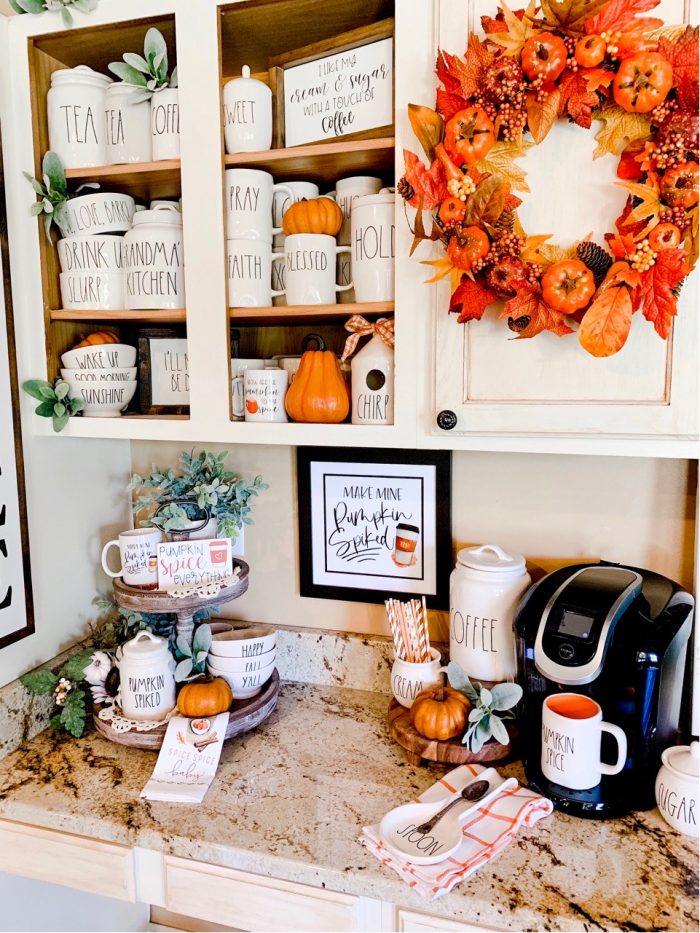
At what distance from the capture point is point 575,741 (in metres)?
1.04

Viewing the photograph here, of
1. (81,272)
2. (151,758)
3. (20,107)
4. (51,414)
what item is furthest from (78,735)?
(20,107)

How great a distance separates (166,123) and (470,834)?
1323mm

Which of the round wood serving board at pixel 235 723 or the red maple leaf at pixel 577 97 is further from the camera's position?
the round wood serving board at pixel 235 723

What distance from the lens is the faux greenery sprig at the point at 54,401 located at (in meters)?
1.30

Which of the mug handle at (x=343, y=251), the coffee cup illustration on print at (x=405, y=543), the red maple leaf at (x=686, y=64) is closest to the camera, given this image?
the red maple leaf at (x=686, y=64)

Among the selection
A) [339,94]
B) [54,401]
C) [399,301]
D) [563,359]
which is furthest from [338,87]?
[54,401]

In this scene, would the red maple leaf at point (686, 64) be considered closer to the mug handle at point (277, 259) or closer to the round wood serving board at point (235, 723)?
the mug handle at point (277, 259)

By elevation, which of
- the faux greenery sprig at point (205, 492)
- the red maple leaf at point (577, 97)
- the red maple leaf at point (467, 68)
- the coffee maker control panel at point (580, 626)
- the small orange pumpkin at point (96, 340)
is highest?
the red maple leaf at point (467, 68)

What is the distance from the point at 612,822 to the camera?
3.48ft

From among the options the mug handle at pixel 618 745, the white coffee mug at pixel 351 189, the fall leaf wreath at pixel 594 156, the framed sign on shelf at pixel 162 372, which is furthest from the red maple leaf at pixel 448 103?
the mug handle at pixel 618 745

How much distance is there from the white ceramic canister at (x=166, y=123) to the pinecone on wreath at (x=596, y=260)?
76 cm

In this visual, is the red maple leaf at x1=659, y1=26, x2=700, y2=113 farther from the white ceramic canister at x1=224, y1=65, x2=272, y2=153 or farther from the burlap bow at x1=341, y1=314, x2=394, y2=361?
the white ceramic canister at x1=224, y1=65, x2=272, y2=153

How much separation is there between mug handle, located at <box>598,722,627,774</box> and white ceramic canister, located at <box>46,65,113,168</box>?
53.9 inches

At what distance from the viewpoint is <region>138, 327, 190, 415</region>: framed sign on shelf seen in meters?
1.37
